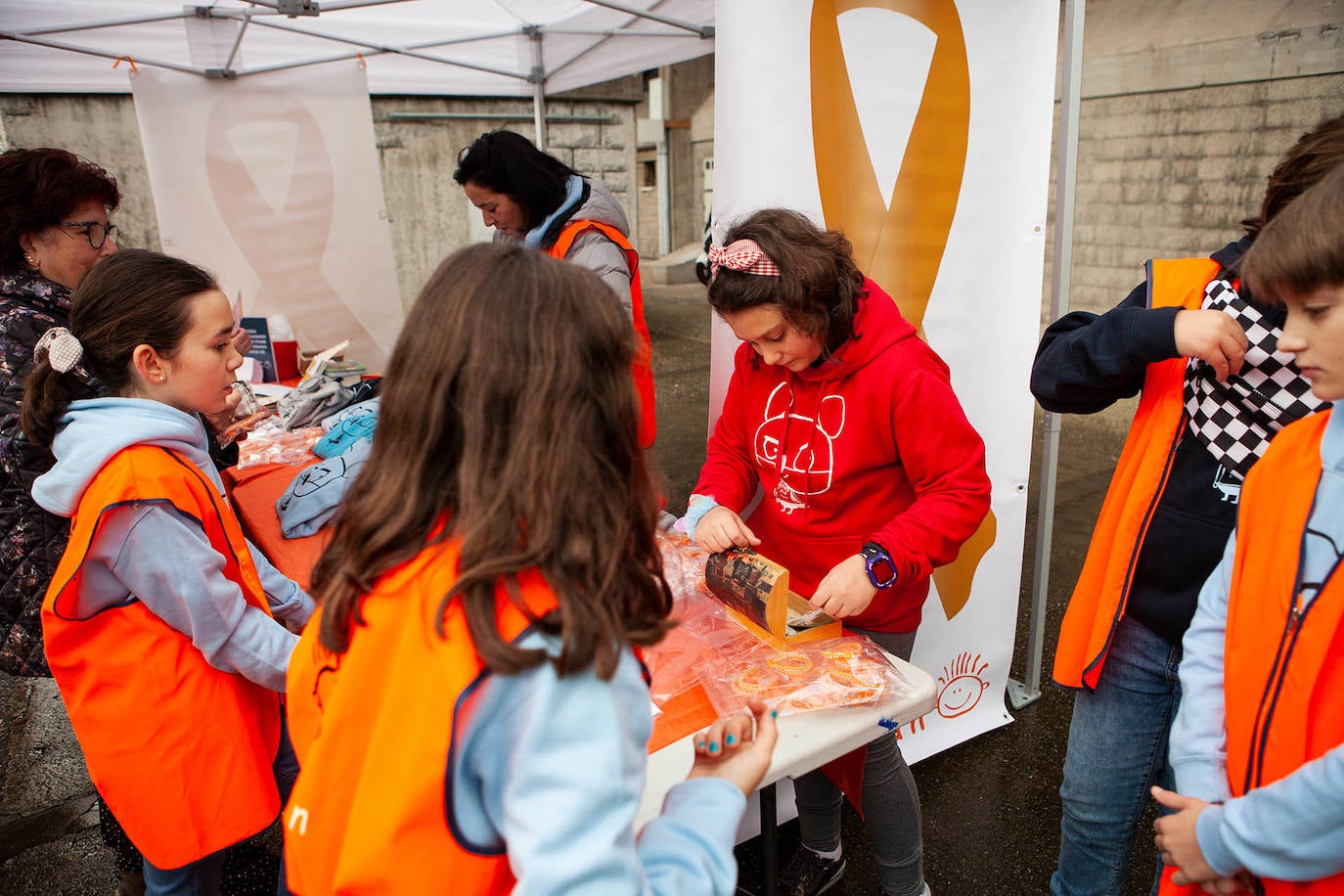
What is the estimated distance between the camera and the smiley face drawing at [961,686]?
2587mm

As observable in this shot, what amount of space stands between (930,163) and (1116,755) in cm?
152

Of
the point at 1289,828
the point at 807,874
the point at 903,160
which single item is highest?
the point at 903,160

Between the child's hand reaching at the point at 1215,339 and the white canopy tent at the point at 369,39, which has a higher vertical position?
the white canopy tent at the point at 369,39

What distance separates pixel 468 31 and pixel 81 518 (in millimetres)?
4445

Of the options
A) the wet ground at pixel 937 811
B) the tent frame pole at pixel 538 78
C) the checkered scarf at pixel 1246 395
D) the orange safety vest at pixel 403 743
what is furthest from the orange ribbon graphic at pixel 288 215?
the checkered scarf at pixel 1246 395

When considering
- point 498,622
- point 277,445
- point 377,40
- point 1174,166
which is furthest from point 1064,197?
point 1174,166

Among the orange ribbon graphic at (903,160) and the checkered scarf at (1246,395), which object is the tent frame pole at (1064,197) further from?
the checkered scarf at (1246,395)

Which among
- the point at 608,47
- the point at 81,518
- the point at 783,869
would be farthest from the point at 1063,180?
the point at 608,47

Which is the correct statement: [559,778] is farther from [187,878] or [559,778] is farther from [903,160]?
[903,160]

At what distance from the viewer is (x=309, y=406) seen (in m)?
3.41

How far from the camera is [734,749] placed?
3.33 feet

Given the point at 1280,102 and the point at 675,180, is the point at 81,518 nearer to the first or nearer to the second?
the point at 1280,102

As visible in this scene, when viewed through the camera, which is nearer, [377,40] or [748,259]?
[748,259]

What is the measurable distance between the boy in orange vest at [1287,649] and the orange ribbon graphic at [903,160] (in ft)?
4.08
